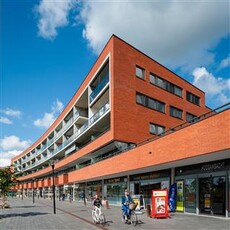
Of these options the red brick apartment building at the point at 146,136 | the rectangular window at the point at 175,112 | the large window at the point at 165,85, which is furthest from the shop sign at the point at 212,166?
the rectangular window at the point at 175,112

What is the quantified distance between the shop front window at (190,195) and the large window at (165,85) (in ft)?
53.5

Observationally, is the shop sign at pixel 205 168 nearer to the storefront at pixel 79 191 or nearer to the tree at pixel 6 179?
the tree at pixel 6 179

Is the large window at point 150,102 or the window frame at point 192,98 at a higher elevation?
the window frame at point 192,98

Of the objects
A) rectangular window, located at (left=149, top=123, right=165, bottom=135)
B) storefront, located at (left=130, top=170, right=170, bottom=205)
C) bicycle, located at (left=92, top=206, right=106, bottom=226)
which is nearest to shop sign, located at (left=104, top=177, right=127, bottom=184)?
storefront, located at (left=130, top=170, right=170, bottom=205)

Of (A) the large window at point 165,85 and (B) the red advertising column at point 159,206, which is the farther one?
(A) the large window at point 165,85

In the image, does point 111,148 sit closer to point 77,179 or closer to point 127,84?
point 127,84

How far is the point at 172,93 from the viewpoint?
3881 centimetres

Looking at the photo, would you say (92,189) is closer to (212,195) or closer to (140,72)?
(140,72)

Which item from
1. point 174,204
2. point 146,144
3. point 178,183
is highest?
point 146,144

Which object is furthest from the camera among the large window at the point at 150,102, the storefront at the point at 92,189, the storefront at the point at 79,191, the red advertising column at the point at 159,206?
the storefront at the point at 79,191

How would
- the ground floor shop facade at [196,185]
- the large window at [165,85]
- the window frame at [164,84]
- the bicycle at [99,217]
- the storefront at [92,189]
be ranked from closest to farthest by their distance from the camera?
1. the bicycle at [99,217]
2. the ground floor shop facade at [196,185]
3. the window frame at [164,84]
4. the large window at [165,85]
5. the storefront at [92,189]

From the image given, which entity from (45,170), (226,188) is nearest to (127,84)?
(226,188)

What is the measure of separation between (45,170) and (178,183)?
2183 inches

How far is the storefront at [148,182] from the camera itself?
24.9 meters
